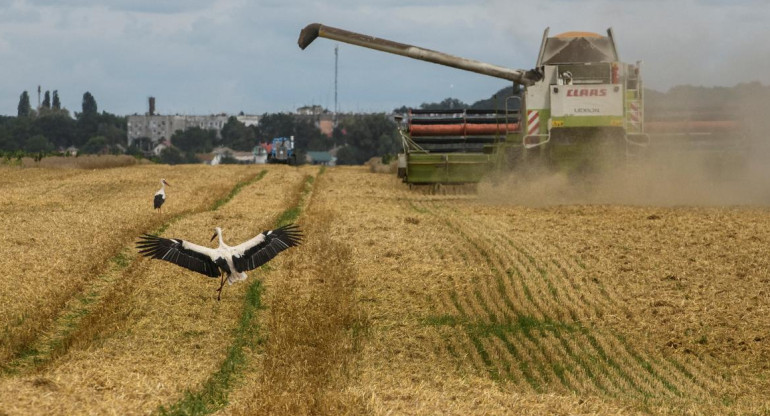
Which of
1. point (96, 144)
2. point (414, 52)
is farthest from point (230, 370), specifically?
point (96, 144)

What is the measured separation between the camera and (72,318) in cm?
1369

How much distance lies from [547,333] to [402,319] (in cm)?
192

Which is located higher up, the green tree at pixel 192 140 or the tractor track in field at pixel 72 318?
the green tree at pixel 192 140

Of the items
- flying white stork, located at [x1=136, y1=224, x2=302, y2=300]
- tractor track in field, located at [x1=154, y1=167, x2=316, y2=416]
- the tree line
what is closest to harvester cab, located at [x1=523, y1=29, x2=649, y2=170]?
tractor track in field, located at [x1=154, y1=167, x2=316, y2=416]

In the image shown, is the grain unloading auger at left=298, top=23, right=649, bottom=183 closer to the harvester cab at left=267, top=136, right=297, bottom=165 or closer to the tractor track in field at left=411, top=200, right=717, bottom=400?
A: the tractor track in field at left=411, top=200, right=717, bottom=400

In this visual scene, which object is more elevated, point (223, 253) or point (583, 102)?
point (583, 102)

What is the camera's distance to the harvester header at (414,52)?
27.9 meters

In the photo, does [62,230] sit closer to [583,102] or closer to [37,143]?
[583,102]

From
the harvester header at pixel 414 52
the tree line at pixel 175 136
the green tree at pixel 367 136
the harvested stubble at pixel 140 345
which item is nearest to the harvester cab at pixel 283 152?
the harvester header at pixel 414 52

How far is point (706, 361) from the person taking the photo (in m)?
12.4

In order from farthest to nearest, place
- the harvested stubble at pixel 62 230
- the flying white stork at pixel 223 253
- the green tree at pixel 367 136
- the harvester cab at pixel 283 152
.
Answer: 1. the green tree at pixel 367 136
2. the harvester cab at pixel 283 152
3. the harvested stubble at pixel 62 230
4. the flying white stork at pixel 223 253

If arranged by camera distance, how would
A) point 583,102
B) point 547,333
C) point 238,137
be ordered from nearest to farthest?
point 547,333 → point 583,102 → point 238,137

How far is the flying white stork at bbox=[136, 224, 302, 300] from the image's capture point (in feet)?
43.6

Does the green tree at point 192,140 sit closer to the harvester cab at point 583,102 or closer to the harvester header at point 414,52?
the harvester header at point 414,52
